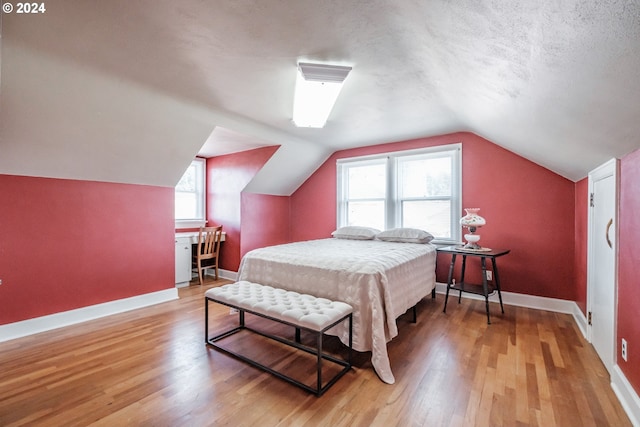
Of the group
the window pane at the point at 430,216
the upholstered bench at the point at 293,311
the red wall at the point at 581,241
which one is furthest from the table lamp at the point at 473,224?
the upholstered bench at the point at 293,311

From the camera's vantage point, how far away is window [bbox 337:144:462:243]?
3.98m

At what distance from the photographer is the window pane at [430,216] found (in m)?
4.04

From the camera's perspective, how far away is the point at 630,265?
1699mm

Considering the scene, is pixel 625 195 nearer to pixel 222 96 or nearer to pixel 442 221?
pixel 442 221

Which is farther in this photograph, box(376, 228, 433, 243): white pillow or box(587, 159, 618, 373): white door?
box(376, 228, 433, 243): white pillow

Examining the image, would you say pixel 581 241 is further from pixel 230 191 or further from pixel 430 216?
pixel 230 191

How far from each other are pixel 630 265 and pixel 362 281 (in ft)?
5.40

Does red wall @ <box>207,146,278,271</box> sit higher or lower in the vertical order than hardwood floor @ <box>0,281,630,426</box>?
higher

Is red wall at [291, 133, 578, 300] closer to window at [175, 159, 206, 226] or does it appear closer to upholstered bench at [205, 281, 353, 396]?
upholstered bench at [205, 281, 353, 396]

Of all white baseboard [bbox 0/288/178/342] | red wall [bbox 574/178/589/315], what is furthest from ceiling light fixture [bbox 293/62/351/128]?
white baseboard [bbox 0/288/178/342]

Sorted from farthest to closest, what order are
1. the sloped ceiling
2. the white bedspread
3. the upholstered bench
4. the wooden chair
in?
the wooden chair → the white bedspread → the upholstered bench → the sloped ceiling

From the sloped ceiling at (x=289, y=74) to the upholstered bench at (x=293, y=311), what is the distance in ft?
5.97

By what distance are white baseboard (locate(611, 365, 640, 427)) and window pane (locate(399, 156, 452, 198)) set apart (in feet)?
8.43

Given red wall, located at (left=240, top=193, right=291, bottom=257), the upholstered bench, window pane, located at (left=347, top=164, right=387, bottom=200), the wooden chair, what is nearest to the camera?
the upholstered bench
